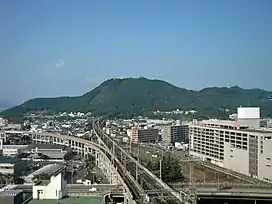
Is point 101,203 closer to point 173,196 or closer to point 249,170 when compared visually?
point 173,196

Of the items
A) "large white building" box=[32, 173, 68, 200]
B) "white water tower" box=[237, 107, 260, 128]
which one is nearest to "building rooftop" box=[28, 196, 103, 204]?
"large white building" box=[32, 173, 68, 200]

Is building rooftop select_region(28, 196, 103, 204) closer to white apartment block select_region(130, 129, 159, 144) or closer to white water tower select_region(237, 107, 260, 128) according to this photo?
white water tower select_region(237, 107, 260, 128)

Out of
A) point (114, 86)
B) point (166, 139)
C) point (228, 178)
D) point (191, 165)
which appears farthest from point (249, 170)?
point (114, 86)

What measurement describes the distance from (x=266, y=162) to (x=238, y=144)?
2.14 meters

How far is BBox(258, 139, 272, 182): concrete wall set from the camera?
50.4 ft

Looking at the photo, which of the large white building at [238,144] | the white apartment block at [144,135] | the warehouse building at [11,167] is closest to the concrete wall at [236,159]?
the large white building at [238,144]

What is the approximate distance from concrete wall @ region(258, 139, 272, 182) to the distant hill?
143ft

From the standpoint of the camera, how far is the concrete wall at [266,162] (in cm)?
1536

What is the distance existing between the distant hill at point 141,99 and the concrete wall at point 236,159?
40.8m

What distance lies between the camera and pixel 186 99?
74.0 m

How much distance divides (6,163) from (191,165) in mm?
7038

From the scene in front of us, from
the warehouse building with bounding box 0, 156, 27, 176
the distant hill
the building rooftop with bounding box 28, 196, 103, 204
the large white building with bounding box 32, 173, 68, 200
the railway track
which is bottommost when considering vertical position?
the warehouse building with bounding box 0, 156, 27, 176

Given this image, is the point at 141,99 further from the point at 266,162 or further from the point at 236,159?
the point at 266,162

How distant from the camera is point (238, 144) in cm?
1761
